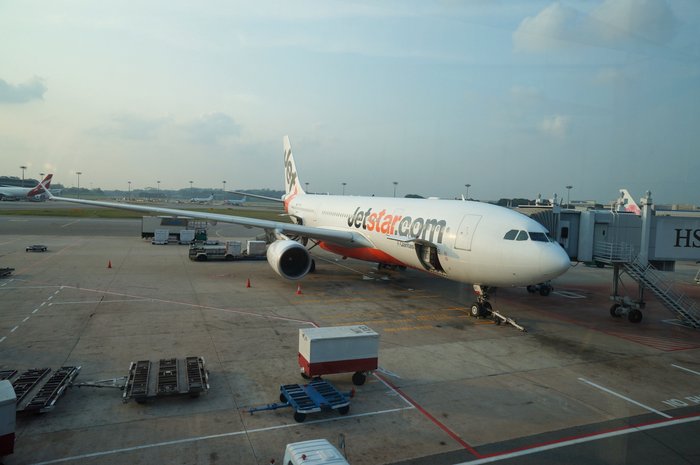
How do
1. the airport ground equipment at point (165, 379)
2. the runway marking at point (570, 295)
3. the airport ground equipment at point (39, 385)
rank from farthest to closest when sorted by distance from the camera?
the runway marking at point (570, 295) < the airport ground equipment at point (165, 379) < the airport ground equipment at point (39, 385)

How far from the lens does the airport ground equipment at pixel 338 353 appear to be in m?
10.7

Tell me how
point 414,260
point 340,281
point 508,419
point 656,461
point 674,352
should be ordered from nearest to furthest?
1. point 656,461
2. point 508,419
3. point 674,352
4. point 414,260
5. point 340,281

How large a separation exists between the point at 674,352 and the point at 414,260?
941cm

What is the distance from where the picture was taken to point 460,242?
56.0 ft

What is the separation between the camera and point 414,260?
64.7 ft

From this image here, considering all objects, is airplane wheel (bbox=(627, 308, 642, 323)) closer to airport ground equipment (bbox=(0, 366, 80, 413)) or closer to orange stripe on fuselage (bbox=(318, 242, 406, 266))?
orange stripe on fuselage (bbox=(318, 242, 406, 266))

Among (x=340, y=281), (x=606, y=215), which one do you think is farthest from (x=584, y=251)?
(x=340, y=281)

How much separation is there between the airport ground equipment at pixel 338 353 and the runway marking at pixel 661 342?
1026 centimetres

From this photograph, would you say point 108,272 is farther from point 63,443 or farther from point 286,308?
point 63,443

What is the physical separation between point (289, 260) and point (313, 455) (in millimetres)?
15594

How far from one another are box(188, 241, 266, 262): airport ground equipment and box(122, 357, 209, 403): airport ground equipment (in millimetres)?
19849

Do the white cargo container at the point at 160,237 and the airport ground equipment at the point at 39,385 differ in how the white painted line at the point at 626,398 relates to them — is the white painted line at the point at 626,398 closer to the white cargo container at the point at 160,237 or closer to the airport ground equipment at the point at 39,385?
the airport ground equipment at the point at 39,385

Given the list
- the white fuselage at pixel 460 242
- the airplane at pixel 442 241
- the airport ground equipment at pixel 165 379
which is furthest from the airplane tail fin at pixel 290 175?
the airport ground equipment at pixel 165 379

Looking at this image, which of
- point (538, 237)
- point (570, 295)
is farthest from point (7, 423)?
point (570, 295)
